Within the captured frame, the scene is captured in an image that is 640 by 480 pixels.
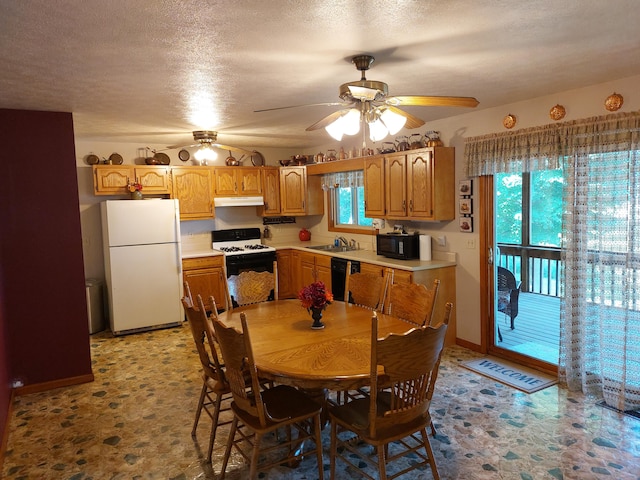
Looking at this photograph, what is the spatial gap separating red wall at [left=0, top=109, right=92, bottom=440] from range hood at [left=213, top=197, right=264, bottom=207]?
7.81 feet

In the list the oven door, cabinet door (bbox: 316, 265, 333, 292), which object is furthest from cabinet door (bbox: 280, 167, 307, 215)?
cabinet door (bbox: 316, 265, 333, 292)

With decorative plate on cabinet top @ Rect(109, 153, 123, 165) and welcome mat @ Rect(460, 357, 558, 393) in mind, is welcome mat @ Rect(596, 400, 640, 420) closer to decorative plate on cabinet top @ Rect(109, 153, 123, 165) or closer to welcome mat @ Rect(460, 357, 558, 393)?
welcome mat @ Rect(460, 357, 558, 393)

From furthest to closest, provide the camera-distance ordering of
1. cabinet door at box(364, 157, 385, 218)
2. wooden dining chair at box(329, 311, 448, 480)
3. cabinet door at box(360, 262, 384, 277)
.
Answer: cabinet door at box(364, 157, 385, 218) → cabinet door at box(360, 262, 384, 277) → wooden dining chair at box(329, 311, 448, 480)

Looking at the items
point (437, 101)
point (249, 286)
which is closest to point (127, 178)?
point (249, 286)

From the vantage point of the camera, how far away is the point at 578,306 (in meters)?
3.53

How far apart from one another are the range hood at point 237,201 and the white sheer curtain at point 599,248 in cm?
373

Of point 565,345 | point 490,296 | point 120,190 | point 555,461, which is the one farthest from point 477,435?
point 120,190

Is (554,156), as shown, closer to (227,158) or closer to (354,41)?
(354,41)

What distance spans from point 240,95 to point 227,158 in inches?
122

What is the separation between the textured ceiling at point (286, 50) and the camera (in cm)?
190

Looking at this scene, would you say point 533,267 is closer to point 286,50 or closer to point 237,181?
point 237,181

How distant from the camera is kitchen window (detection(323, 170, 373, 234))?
589cm

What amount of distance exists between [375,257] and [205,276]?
7.52 feet

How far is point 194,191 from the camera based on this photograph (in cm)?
597
